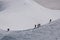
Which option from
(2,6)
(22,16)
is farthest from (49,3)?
(22,16)

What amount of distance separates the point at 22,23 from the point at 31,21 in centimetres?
59

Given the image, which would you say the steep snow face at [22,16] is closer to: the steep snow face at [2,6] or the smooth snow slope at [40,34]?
the steep snow face at [2,6]

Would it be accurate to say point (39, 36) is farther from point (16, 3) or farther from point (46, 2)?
point (46, 2)

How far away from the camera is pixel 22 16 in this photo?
24.9 ft

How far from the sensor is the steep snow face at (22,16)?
6.43 meters

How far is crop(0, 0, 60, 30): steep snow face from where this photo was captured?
253 inches

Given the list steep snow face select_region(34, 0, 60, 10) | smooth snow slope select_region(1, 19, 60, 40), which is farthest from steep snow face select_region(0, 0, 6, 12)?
smooth snow slope select_region(1, 19, 60, 40)

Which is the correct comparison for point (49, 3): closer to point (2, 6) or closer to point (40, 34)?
point (2, 6)

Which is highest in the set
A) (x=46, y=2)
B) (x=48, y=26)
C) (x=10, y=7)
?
(x=46, y=2)

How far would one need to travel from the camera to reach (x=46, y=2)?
11.9 meters

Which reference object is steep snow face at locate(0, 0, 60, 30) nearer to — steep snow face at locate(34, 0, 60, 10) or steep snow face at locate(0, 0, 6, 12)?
steep snow face at locate(0, 0, 6, 12)

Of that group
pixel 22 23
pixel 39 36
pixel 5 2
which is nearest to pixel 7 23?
pixel 22 23

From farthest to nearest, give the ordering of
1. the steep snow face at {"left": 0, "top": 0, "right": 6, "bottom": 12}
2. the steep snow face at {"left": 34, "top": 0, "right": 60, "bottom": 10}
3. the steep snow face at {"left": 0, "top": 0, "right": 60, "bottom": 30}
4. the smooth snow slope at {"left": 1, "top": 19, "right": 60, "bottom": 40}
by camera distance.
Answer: the steep snow face at {"left": 34, "top": 0, "right": 60, "bottom": 10} < the steep snow face at {"left": 0, "top": 0, "right": 6, "bottom": 12} < the steep snow face at {"left": 0, "top": 0, "right": 60, "bottom": 30} < the smooth snow slope at {"left": 1, "top": 19, "right": 60, "bottom": 40}

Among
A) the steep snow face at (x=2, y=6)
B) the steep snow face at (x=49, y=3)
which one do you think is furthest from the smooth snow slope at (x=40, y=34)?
the steep snow face at (x=49, y=3)
